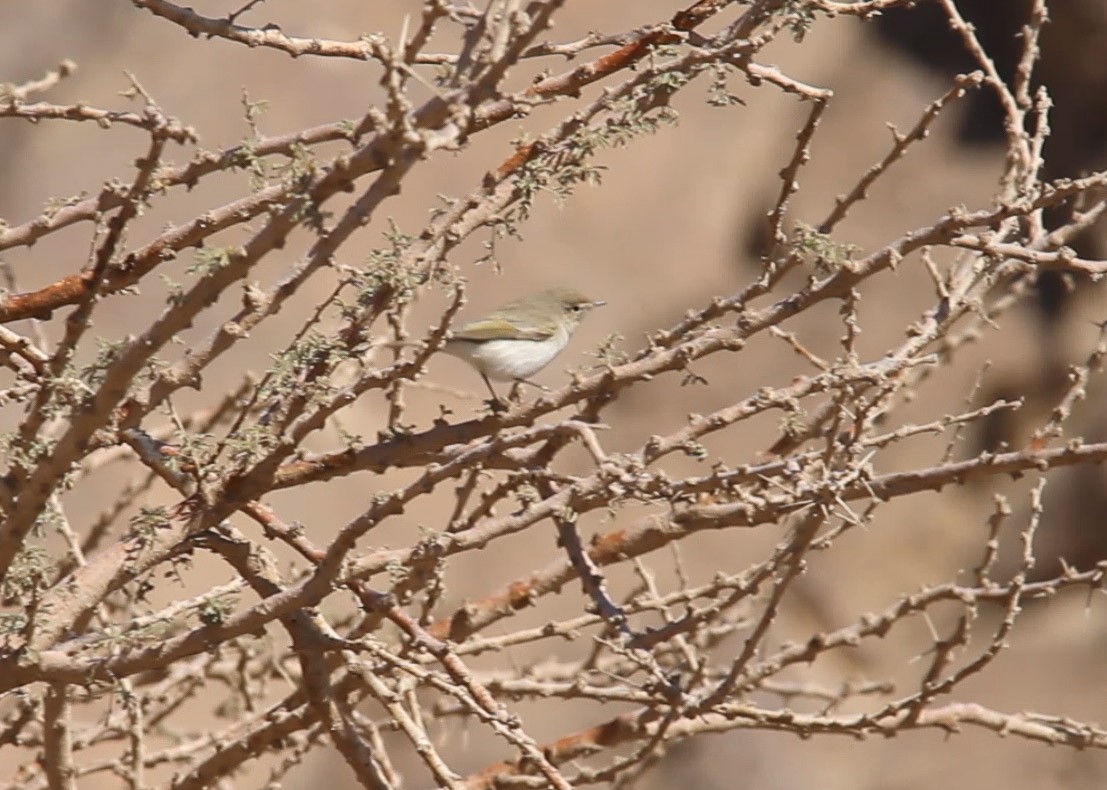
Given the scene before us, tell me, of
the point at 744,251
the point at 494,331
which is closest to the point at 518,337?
the point at 494,331

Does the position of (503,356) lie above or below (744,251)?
below

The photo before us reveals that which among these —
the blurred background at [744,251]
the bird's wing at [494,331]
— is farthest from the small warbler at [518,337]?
the blurred background at [744,251]

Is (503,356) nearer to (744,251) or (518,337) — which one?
(518,337)

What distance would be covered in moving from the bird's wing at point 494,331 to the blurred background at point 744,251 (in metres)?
3.70

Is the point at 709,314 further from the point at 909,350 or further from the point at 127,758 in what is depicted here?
the point at 127,758

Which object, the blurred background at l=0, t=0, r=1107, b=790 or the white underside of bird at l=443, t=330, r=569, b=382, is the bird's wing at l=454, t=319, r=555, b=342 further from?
the blurred background at l=0, t=0, r=1107, b=790

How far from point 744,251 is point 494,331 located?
6372 millimetres

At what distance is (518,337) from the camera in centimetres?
395

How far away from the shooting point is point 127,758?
10.4 ft

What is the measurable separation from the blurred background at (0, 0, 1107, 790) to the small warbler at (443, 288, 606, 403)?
336 cm

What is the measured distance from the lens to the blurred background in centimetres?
828

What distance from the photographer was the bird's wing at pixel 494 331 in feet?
12.7

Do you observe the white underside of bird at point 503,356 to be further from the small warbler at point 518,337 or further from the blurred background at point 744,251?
the blurred background at point 744,251

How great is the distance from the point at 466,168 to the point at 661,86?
678 centimetres
